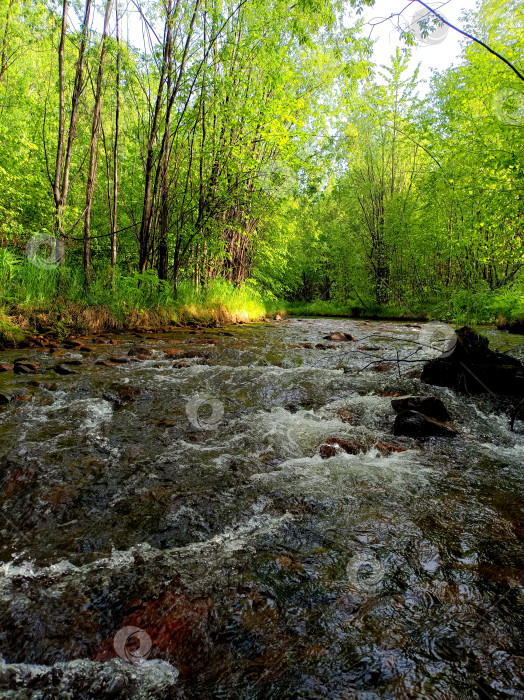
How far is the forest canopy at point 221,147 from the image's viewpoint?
20.9ft

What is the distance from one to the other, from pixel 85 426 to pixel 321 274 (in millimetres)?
24476

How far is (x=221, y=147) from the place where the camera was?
28.2ft

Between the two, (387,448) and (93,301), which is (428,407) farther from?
(93,301)

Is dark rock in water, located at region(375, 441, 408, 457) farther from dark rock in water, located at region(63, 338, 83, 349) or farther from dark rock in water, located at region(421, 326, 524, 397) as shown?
dark rock in water, located at region(63, 338, 83, 349)

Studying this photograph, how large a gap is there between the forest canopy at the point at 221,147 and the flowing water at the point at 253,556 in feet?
10.6

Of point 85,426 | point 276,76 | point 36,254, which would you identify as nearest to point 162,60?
point 276,76

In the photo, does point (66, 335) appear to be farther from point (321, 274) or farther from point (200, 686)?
point (321, 274)

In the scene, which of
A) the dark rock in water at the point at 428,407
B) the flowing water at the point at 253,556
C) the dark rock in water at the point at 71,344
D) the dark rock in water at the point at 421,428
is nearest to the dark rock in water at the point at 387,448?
the flowing water at the point at 253,556

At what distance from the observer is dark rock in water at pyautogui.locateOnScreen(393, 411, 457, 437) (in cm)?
320

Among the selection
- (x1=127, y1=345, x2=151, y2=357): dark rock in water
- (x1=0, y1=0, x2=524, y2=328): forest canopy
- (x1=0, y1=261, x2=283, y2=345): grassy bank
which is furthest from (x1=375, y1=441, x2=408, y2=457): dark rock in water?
(x1=0, y1=261, x2=283, y2=345): grassy bank

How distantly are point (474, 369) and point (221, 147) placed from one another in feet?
24.9

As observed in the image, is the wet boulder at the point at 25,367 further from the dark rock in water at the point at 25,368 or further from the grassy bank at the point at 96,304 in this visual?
the grassy bank at the point at 96,304

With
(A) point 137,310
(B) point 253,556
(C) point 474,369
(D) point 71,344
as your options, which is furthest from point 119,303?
(B) point 253,556

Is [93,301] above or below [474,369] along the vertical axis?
above
